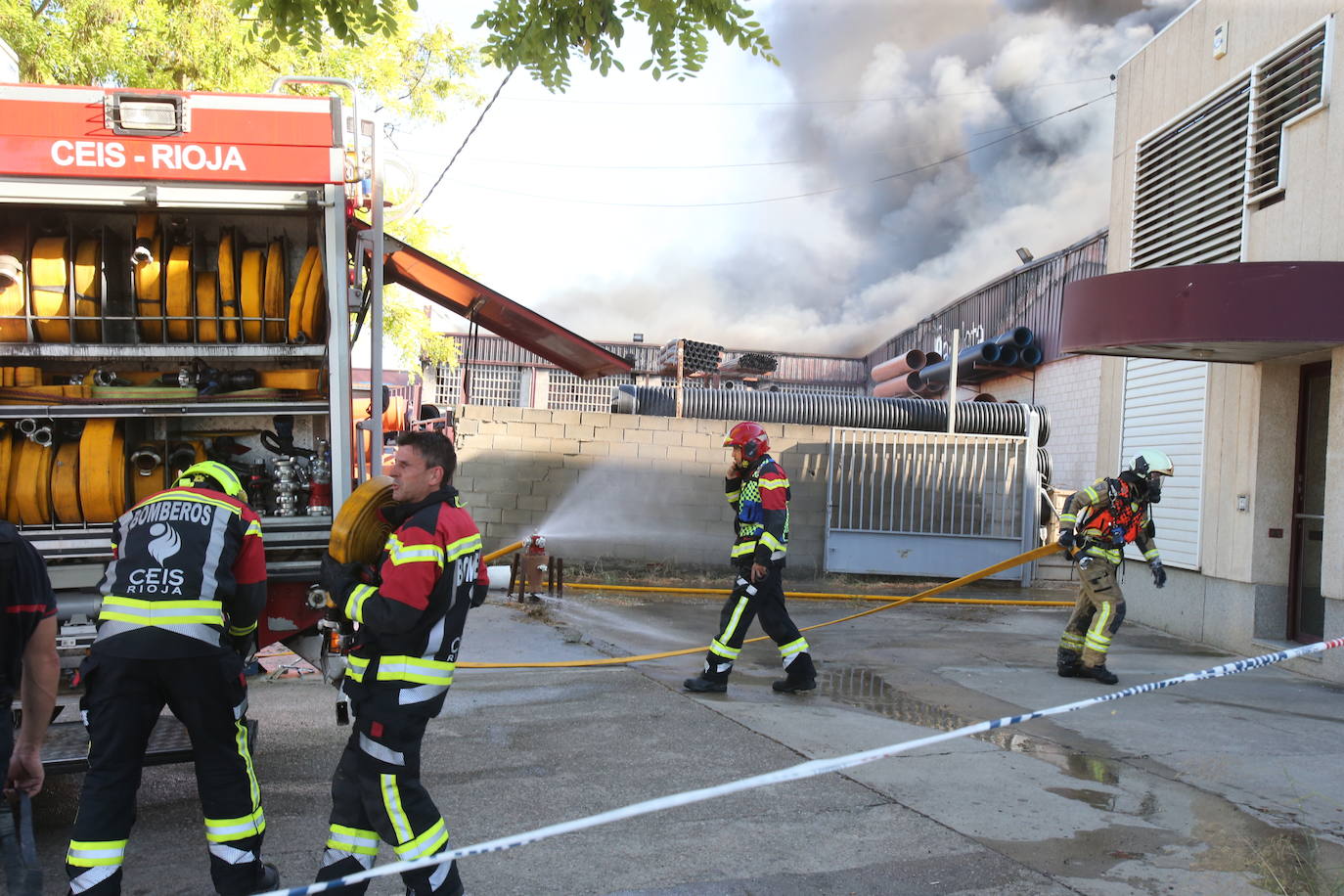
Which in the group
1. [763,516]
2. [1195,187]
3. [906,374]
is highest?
[1195,187]

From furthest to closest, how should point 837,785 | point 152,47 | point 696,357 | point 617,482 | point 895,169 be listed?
1. point 895,169
2. point 696,357
3. point 617,482
4. point 152,47
5. point 837,785

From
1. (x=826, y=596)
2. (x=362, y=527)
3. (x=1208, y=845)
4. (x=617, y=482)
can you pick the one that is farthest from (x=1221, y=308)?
(x=617, y=482)

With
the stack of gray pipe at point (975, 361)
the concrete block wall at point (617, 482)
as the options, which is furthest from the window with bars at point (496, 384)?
the concrete block wall at point (617, 482)

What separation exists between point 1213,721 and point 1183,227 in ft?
17.5

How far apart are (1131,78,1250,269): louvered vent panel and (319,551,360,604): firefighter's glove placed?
27.0 ft

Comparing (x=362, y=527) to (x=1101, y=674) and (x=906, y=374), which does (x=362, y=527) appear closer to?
(x=1101, y=674)

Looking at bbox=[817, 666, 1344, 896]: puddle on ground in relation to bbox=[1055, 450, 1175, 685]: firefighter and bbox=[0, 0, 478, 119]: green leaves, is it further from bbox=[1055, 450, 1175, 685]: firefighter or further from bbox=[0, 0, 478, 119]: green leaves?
bbox=[0, 0, 478, 119]: green leaves

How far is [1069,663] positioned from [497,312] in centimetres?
490

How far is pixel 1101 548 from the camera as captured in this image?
25.3ft

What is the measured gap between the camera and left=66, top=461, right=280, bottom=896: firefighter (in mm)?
3340

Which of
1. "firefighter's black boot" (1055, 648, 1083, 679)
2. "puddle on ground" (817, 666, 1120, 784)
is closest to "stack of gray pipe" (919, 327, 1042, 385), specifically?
"firefighter's black boot" (1055, 648, 1083, 679)

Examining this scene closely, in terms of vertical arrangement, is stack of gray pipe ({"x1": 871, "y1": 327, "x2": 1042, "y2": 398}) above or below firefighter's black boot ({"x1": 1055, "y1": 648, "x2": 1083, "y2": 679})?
above

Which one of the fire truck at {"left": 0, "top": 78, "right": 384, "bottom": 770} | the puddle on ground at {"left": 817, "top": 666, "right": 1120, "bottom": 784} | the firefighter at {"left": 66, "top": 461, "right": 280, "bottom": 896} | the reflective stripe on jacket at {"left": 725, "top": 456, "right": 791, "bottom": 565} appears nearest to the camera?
the firefighter at {"left": 66, "top": 461, "right": 280, "bottom": 896}

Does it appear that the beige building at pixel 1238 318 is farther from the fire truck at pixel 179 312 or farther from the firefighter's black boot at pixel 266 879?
the firefighter's black boot at pixel 266 879
